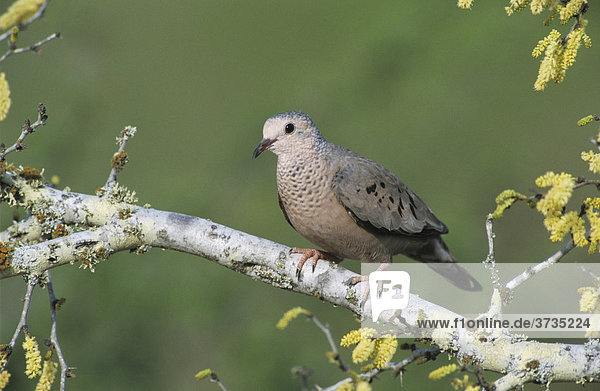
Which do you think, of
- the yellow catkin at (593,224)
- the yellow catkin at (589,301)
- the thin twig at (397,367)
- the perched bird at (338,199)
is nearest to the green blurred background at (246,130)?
the perched bird at (338,199)

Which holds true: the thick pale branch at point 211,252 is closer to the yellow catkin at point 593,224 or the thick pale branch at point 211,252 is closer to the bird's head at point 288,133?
the yellow catkin at point 593,224

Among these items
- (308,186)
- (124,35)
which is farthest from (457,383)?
(124,35)

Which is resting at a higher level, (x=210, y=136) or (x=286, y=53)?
(x=286, y=53)

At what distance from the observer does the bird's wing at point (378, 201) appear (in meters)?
3.61

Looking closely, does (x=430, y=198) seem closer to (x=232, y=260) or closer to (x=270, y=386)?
(x=270, y=386)

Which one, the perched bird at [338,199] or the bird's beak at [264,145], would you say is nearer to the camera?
the perched bird at [338,199]

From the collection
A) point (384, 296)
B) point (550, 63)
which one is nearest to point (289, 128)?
point (384, 296)

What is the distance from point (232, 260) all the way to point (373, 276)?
0.72 m

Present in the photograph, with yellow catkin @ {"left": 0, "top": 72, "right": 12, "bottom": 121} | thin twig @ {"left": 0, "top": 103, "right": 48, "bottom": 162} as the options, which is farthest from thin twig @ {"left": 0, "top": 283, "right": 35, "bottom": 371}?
yellow catkin @ {"left": 0, "top": 72, "right": 12, "bottom": 121}

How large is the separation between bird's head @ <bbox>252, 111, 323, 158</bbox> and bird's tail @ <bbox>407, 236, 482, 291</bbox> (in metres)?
1.22

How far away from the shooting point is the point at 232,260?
299 centimetres

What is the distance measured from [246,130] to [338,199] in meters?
3.38

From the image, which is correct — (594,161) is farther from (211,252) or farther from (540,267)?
(211,252)

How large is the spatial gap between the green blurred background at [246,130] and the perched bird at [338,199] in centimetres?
205
